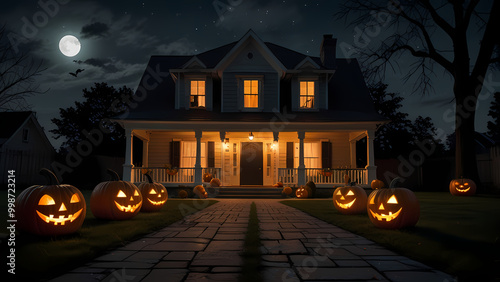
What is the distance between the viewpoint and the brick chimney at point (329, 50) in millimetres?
18325

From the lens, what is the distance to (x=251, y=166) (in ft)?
57.8

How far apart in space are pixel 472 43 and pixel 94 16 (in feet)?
61.2

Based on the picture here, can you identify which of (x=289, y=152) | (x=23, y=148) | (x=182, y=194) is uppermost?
(x=23, y=148)

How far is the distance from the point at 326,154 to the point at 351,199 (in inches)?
399

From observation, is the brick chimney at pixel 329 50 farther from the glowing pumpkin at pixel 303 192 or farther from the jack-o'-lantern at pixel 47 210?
the jack-o'-lantern at pixel 47 210

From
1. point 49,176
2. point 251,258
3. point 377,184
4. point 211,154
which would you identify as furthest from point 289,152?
point 251,258

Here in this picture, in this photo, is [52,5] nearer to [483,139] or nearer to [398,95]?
[398,95]

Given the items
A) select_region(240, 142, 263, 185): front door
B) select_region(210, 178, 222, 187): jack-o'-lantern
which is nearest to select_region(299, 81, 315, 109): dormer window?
select_region(240, 142, 263, 185): front door

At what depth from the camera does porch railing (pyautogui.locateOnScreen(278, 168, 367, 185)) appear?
16.1 metres

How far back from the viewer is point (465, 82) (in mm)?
15461

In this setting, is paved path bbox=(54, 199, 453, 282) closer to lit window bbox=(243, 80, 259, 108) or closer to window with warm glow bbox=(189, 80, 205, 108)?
lit window bbox=(243, 80, 259, 108)

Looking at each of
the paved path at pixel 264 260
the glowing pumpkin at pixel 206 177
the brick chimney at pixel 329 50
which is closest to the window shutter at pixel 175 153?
the glowing pumpkin at pixel 206 177

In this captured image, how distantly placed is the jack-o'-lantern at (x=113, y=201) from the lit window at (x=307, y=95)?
1175cm

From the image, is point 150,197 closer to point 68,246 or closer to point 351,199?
point 68,246
